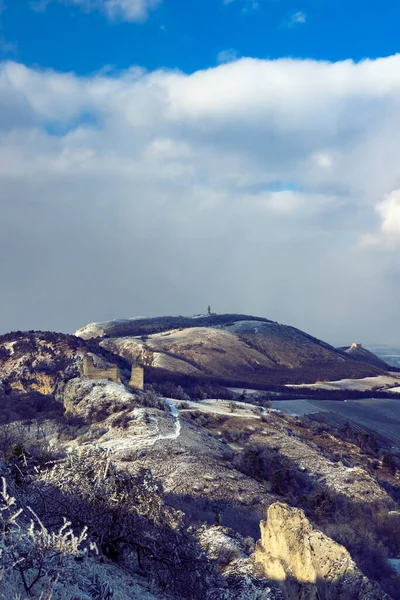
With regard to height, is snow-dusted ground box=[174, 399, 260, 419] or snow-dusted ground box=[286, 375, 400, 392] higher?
snow-dusted ground box=[174, 399, 260, 419]

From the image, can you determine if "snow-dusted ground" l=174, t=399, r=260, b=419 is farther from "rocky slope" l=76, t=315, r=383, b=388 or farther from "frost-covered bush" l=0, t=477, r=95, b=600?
"frost-covered bush" l=0, t=477, r=95, b=600

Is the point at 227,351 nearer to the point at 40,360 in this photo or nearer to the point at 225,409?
the point at 40,360

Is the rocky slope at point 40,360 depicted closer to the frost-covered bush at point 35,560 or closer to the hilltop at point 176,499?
the hilltop at point 176,499

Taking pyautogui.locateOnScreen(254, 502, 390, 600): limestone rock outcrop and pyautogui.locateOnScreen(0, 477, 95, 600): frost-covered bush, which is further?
pyautogui.locateOnScreen(254, 502, 390, 600): limestone rock outcrop

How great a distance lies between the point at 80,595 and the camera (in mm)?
6621

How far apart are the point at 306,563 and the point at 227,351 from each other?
127955mm

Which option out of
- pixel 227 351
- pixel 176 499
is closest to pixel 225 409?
pixel 176 499

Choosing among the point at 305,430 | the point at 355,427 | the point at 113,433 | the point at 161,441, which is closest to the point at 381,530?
the point at 161,441

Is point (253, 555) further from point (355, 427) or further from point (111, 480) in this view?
point (355, 427)

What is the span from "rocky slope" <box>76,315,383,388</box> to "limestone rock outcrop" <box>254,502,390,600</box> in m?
79.7

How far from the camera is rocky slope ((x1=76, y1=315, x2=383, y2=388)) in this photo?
116750mm

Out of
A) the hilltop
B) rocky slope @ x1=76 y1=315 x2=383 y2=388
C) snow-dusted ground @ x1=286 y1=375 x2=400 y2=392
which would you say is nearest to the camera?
the hilltop

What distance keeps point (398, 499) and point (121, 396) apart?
23.1m

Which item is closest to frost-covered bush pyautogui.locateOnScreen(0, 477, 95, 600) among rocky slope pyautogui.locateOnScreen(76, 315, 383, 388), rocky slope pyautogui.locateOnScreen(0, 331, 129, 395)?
rocky slope pyautogui.locateOnScreen(0, 331, 129, 395)
